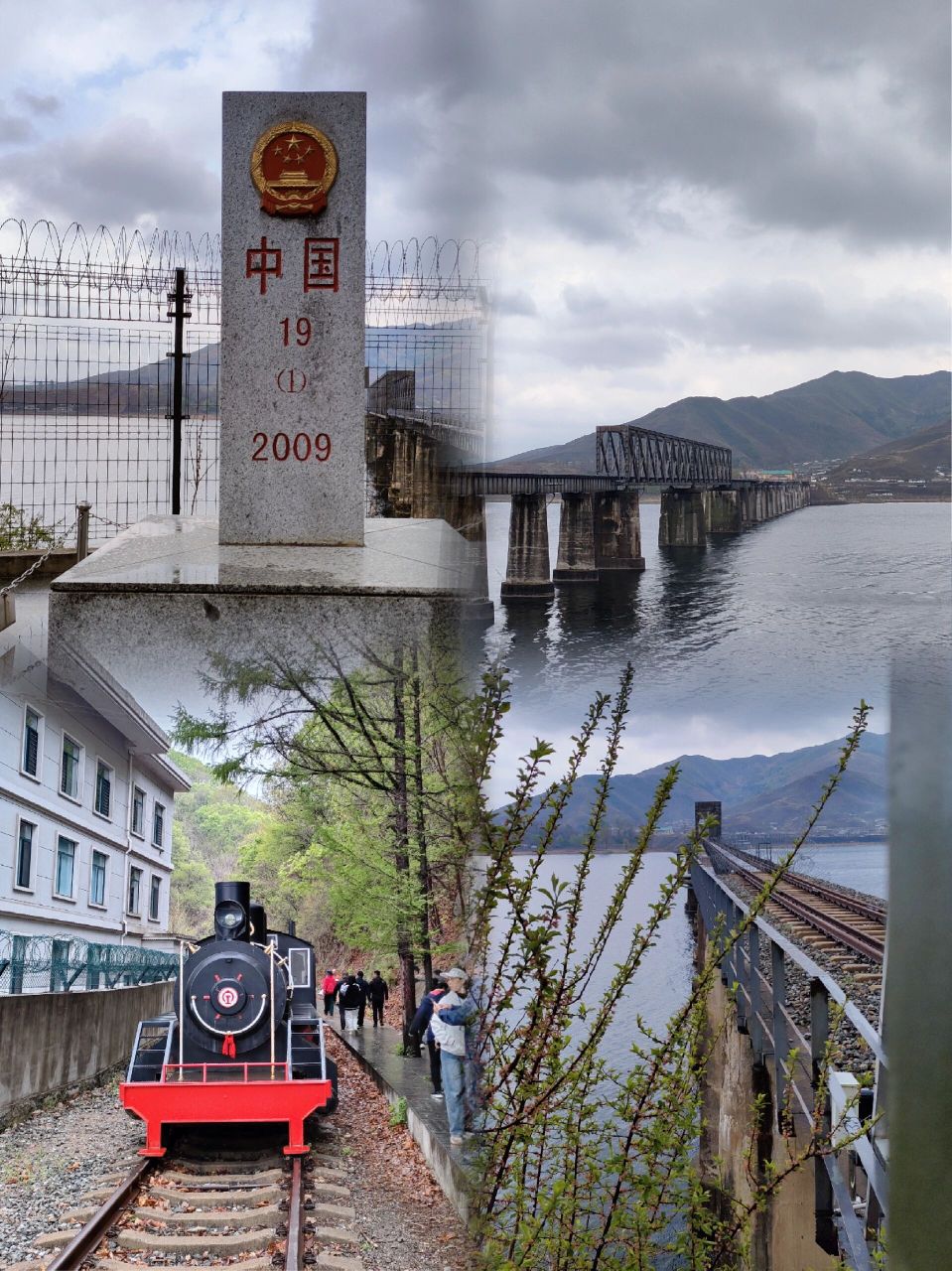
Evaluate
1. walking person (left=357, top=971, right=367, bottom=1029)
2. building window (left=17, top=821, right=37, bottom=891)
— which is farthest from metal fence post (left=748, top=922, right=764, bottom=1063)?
walking person (left=357, top=971, right=367, bottom=1029)

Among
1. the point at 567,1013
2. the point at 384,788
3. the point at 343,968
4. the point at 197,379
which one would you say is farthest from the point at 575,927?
the point at 197,379

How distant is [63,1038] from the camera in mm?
9359

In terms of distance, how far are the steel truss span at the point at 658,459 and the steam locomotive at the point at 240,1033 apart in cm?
418

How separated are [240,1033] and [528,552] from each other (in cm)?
516

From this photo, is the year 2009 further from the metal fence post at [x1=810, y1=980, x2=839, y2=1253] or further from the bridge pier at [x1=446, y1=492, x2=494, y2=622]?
the metal fence post at [x1=810, y1=980, x2=839, y2=1253]

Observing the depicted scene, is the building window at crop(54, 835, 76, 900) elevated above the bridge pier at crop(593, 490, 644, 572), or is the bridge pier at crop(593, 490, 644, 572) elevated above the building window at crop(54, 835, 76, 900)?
the bridge pier at crop(593, 490, 644, 572)

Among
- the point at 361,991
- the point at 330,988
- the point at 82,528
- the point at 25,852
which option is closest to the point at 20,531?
the point at 82,528

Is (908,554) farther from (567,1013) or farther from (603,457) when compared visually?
(567,1013)

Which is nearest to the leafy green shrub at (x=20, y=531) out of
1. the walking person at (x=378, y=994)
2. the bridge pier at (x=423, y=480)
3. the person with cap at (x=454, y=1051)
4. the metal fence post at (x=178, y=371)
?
the metal fence post at (x=178, y=371)

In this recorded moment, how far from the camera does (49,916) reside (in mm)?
7949

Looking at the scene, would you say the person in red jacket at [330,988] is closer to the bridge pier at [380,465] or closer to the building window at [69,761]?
the bridge pier at [380,465]

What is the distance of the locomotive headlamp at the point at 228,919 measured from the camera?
896 centimetres

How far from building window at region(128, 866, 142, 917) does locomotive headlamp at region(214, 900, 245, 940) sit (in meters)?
1.14

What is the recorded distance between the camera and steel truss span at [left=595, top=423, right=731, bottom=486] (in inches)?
221
